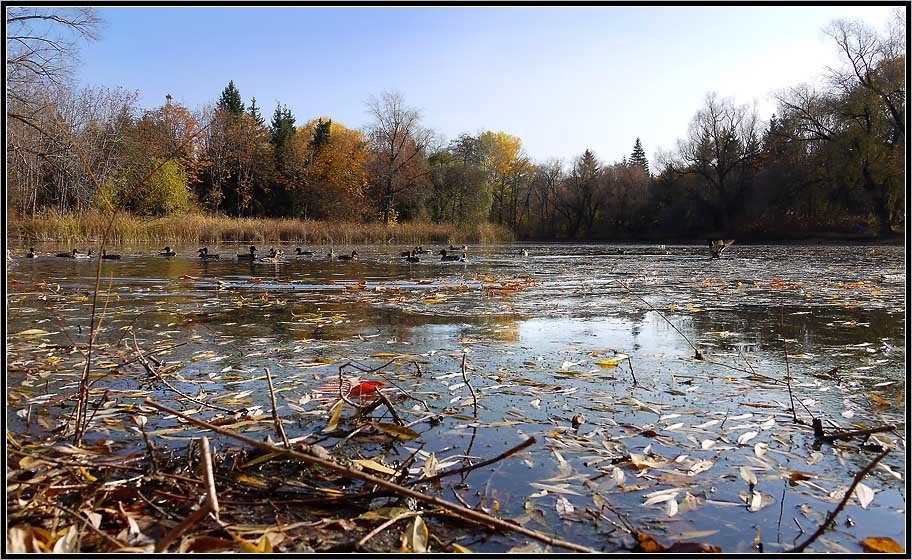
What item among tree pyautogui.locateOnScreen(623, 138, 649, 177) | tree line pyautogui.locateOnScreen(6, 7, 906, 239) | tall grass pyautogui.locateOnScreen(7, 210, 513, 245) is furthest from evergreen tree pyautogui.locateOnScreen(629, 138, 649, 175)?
tall grass pyautogui.locateOnScreen(7, 210, 513, 245)

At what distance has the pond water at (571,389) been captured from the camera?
197 centimetres

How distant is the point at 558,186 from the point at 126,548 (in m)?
59.2

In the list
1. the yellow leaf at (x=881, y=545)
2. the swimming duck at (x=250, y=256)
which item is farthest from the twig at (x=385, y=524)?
the swimming duck at (x=250, y=256)

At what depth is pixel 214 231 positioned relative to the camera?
99.6ft

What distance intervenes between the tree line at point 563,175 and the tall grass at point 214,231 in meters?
1.09

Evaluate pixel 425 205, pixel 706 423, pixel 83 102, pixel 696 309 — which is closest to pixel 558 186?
pixel 425 205

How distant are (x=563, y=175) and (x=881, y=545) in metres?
59.9

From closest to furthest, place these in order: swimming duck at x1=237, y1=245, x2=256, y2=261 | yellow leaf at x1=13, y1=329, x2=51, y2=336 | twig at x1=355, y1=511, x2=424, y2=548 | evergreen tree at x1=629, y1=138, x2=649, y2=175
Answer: twig at x1=355, y1=511, x2=424, y2=548, yellow leaf at x1=13, y1=329, x2=51, y2=336, swimming duck at x1=237, y1=245, x2=256, y2=261, evergreen tree at x1=629, y1=138, x2=649, y2=175

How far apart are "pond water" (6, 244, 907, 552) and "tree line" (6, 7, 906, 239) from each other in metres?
21.4

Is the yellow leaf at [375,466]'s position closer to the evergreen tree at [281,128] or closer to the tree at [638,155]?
the evergreen tree at [281,128]

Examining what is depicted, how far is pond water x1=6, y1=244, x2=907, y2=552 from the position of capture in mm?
1972

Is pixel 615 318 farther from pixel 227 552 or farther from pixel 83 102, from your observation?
pixel 83 102

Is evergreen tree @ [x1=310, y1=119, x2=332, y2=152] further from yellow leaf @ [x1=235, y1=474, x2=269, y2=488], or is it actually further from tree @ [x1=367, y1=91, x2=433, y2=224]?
yellow leaf @ [x1=235, y1=474, x2=269, y2=488]

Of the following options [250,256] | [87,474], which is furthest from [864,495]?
[250,256]
